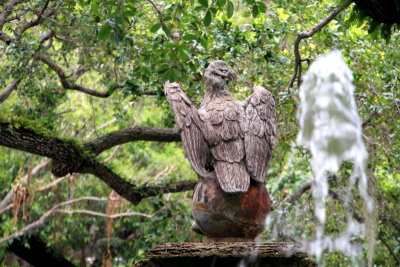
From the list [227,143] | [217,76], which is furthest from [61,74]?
[227,143]

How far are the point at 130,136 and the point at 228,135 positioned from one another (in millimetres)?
3291

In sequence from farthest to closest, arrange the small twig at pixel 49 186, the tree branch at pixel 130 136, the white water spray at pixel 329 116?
the small twig at pixel 49 186 < the tree branch at pixel 130 136 < the white water spray at pixel 329 116

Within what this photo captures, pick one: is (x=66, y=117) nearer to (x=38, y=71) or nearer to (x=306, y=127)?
(x=38, y=71)

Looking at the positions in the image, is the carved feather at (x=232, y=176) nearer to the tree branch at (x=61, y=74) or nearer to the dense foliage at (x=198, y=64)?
the dense foliage at (x=198, y=64)

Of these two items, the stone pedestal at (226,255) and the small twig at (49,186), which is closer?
the stone pedestal at (226,255)

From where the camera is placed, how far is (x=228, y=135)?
5.12 meters

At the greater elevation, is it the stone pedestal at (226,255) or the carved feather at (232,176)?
the carved feather at (232,176)

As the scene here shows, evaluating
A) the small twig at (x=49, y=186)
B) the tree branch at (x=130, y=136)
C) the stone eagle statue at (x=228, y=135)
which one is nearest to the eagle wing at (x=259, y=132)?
the stone eagle statue at (x=228, y=135)

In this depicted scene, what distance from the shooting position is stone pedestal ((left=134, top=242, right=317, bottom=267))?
448cm

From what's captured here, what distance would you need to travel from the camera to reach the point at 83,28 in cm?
751

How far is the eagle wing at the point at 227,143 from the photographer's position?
195 inches

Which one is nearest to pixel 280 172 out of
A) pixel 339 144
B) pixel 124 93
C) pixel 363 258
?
pixel 363 258

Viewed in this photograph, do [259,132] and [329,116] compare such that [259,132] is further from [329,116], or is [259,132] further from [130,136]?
[130,136]

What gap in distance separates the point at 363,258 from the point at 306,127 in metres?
7.98
